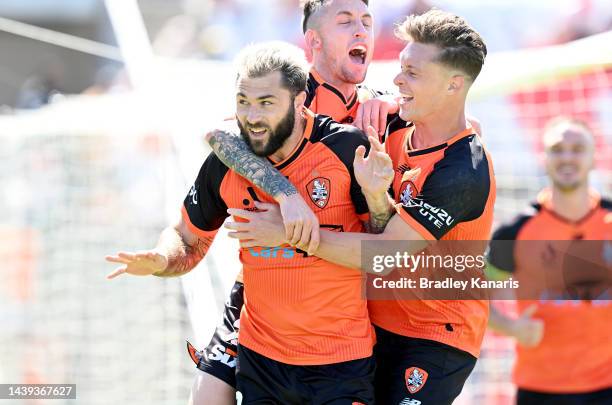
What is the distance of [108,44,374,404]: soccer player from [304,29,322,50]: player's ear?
754mm

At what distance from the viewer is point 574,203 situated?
→ 20.1 ft

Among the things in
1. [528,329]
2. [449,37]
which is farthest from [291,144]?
[528,329]

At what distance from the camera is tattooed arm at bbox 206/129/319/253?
12.3ft

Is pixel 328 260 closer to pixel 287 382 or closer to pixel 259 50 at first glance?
pixel 287 382

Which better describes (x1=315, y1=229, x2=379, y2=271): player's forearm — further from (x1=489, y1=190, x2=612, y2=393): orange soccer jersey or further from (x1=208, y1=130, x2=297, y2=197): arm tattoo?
(x1=489, y1=190, x2=612, y2=393): orange soccer jersey

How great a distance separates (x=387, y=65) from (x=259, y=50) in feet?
10.6

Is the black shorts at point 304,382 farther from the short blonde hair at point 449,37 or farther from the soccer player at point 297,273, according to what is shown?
the short blonde hair at point 449,37

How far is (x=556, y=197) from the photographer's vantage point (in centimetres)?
619

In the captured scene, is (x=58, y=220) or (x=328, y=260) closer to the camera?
(x=328, y=260)

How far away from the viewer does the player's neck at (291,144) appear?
13.0ft

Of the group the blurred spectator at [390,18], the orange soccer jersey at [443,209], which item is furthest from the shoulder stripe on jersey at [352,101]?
the blurred spectator at [390,18]

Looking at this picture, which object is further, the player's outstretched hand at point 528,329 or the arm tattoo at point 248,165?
the player's outstretched hand at point 528,329

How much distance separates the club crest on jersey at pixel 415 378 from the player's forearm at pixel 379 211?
0.61m

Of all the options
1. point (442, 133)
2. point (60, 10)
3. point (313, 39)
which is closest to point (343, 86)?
point (313, 39)
